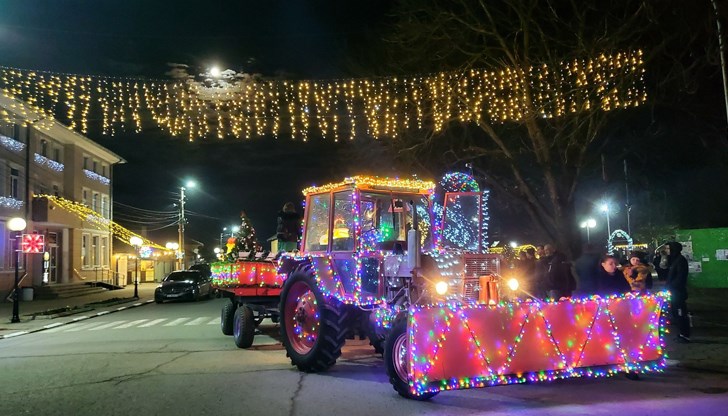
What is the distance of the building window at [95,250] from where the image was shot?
36906 mm

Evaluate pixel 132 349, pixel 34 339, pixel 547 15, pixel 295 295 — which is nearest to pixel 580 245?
pixel 547 15

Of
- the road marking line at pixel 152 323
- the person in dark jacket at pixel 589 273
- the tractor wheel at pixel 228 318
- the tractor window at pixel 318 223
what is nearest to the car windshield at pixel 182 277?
the road marking line at pixel 152 323

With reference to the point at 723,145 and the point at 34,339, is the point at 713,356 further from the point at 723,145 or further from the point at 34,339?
the point at 34,339

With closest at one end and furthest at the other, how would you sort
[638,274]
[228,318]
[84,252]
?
1. [638,274]
2. [228,318]
3. [84,252]

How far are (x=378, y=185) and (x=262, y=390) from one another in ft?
11.0

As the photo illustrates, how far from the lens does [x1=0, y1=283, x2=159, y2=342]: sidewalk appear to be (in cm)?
1711

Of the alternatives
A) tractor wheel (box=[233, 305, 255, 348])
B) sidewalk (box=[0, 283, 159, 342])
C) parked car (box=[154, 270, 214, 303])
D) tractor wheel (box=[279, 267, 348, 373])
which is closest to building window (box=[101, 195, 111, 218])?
sidewalk (box=[0, 283, 159, 342])

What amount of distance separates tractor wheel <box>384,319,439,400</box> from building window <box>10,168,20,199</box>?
26730 mm

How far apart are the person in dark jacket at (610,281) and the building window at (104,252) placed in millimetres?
36718

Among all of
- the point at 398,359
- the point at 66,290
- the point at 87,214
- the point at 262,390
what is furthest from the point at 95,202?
the point at 398,359

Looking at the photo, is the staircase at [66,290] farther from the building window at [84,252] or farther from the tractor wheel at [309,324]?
the tractor wheel at [309,324]

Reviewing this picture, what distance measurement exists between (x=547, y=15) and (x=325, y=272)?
11.2m

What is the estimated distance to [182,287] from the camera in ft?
86.1

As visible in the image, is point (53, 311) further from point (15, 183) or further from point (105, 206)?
point (105, 206)
